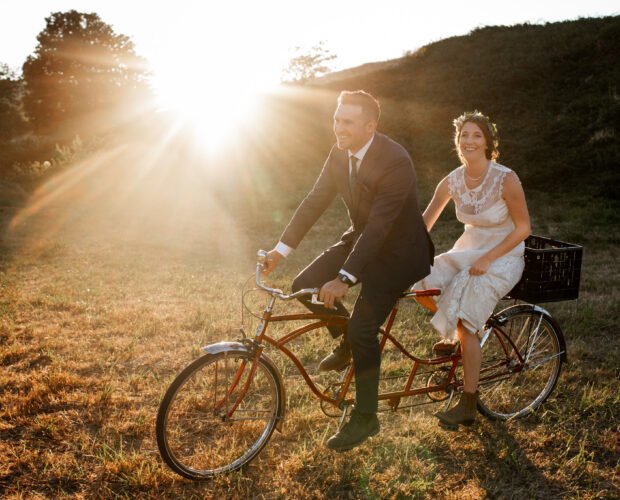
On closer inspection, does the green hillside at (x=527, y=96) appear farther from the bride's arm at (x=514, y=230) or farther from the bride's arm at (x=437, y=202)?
the bride's arm at (x=514, y=230)

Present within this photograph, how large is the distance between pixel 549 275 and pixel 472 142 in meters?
1.25

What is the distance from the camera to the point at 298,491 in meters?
3.72

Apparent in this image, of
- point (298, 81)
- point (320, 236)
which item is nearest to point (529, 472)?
point (320, 236)

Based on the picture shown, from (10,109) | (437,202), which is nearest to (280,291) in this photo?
(437,202)

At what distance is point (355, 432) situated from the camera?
3.87 m

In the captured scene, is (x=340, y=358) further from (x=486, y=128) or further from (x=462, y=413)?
(x=486, y=128)

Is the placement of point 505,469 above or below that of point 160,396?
below

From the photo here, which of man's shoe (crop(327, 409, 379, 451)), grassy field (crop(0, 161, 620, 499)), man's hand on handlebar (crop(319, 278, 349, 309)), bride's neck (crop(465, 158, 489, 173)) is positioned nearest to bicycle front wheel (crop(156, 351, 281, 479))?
grassy field (crop(0, 161, 620, 499))

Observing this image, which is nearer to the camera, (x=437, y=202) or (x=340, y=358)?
(x=340, y=358)

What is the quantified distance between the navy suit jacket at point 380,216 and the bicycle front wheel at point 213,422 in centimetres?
104

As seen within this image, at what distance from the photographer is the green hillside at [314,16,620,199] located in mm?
19312

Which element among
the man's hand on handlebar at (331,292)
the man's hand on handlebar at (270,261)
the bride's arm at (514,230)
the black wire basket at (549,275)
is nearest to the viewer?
the man's hand on handlebar at (331,292)

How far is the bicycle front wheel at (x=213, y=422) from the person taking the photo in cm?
349

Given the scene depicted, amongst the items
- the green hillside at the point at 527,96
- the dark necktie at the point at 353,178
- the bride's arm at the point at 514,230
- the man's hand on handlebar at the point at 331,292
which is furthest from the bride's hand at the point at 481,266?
the green hillside at the point at 527,96
